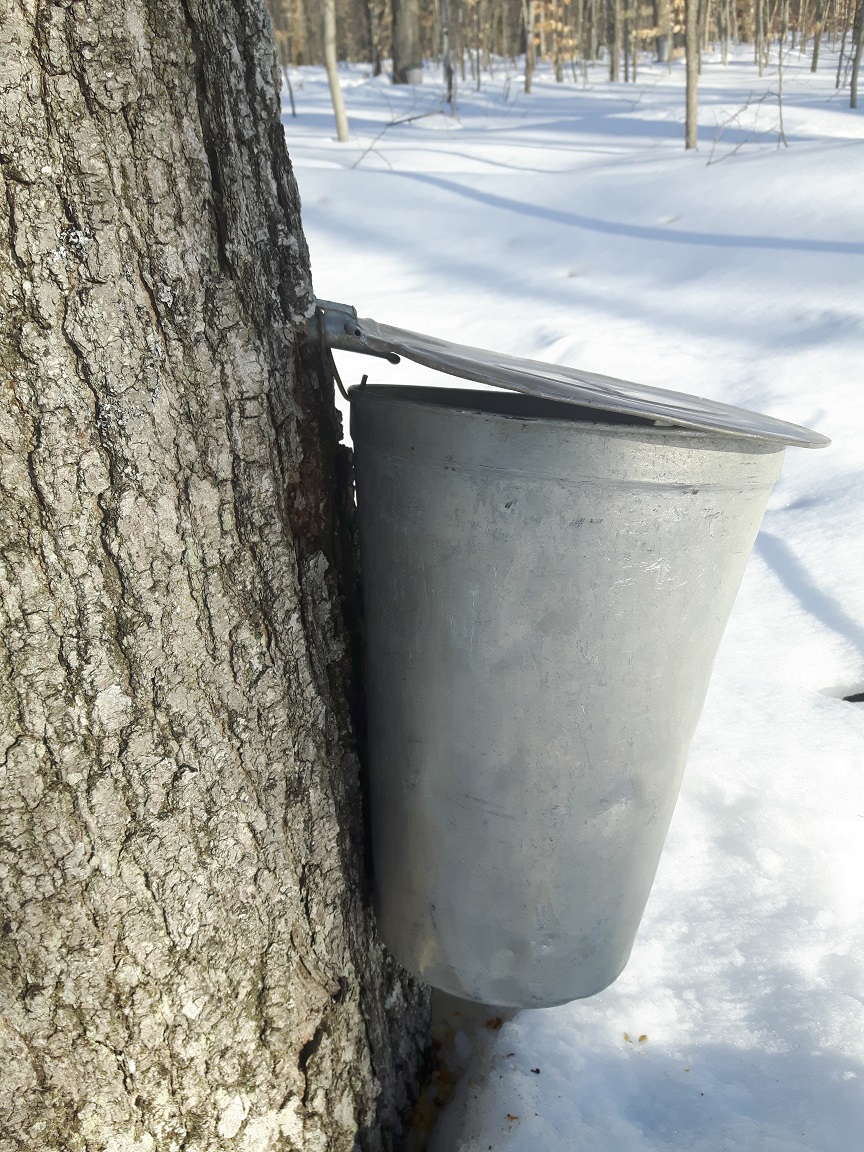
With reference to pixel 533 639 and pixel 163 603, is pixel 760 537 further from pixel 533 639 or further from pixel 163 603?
pixel 163 603

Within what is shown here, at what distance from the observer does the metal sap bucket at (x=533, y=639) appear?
3.09ft

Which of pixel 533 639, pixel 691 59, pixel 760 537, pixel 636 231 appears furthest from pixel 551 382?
pixel 691 59

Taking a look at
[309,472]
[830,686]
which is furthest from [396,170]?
→ [309,472]

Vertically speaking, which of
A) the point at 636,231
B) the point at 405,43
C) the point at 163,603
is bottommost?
the point at 636,231

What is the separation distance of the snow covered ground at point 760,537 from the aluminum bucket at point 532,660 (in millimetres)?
233

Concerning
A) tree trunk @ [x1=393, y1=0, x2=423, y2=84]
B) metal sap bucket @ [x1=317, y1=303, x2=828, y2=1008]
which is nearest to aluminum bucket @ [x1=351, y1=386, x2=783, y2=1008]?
metal sap bucket @ [x1=317, y1=303, x2=828, y2=1008]

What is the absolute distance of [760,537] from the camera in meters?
2.71

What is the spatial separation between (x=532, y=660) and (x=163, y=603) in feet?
1.28

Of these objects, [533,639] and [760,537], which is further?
[760,537]

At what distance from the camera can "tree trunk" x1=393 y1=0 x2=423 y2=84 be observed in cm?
1347

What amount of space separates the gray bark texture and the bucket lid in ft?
0.21

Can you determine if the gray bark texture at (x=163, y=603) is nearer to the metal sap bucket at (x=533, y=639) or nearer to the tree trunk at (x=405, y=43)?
the metal sap bucket at (x=533, y=639)

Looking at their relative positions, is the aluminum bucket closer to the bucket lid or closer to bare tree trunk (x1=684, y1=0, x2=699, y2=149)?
the bucket lid

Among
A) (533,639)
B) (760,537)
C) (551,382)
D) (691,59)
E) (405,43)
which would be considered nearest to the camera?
(551,382)
